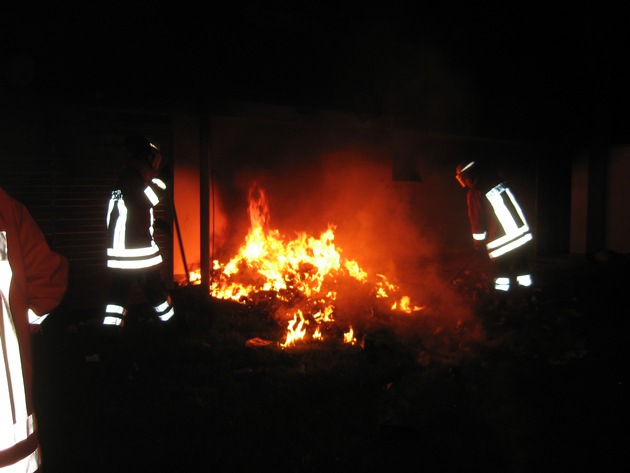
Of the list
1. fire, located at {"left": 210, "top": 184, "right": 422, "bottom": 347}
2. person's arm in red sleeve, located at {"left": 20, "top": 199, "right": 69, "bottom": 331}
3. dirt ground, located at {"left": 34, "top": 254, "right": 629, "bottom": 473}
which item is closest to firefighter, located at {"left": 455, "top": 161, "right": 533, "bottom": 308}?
dirt ground, located at {"left": 34, "top": 254, "right": 629, "bottom": 473}

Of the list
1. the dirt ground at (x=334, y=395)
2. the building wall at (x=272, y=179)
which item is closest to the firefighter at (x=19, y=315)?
the dirt ground at (x=334, y=395)

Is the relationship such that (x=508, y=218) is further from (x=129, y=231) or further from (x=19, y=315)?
(x=19, y=315)

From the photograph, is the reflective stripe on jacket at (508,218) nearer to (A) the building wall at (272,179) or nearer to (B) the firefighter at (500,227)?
(B) the firefighter at (500,227)

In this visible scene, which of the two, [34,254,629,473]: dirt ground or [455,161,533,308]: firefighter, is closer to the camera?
[34,254,629,473]: dirt ground

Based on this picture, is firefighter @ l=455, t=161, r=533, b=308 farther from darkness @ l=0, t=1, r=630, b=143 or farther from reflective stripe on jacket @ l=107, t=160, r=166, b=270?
reflective stripe on jacket @ l=107, t=160, r=166, b=270

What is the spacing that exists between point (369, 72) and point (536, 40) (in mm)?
6749

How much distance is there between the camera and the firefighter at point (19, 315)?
1953 millimetres

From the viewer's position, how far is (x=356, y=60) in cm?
1015

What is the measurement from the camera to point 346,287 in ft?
23.4

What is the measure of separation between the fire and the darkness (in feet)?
7.40

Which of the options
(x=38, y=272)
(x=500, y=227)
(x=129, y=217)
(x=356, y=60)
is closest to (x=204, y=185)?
(x=129, y=217)

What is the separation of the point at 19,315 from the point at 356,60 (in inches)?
358

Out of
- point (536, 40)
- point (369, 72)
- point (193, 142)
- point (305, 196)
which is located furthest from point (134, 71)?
point (536, 40)

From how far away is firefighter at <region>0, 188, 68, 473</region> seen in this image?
6.41ft
